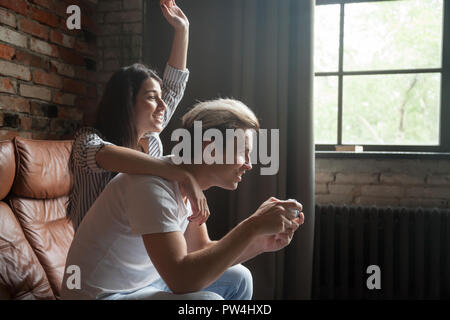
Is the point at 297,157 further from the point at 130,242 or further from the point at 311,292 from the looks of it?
the point at 130,242

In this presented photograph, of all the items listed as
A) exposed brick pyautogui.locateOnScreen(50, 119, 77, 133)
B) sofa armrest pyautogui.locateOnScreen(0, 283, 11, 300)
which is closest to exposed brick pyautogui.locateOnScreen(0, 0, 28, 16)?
exposed brick pyautogui.locateOnScreen(50, 119, 77, 133)

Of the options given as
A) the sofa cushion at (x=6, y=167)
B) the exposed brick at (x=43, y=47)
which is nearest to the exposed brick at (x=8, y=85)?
the exposed brick at (x=43, y=47)

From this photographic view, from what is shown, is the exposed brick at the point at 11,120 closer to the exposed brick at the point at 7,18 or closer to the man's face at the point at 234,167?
the exposed brick at the point at 7,18

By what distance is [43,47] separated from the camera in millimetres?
2178

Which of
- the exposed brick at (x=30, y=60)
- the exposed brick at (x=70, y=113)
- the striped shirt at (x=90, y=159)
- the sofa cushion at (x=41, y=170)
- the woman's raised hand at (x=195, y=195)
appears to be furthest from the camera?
the exposed brick at (x=70, y=113)

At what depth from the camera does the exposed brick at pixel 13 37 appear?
75.4 inches

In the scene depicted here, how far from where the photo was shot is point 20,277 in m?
1.47

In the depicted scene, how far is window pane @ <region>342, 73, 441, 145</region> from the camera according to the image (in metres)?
2.33

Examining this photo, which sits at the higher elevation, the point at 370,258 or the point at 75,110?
the point at 75,110

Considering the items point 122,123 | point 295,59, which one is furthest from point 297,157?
point 122,123

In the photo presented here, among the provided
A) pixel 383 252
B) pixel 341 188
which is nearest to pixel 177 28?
pixel 341 188

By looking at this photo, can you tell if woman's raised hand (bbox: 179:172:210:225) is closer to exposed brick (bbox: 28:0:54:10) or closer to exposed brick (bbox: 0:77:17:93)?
exposed brick (bbox: 0:77:17:93)

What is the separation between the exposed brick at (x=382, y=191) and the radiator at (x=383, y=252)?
133 mm

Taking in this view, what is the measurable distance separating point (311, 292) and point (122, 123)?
1.45 m
